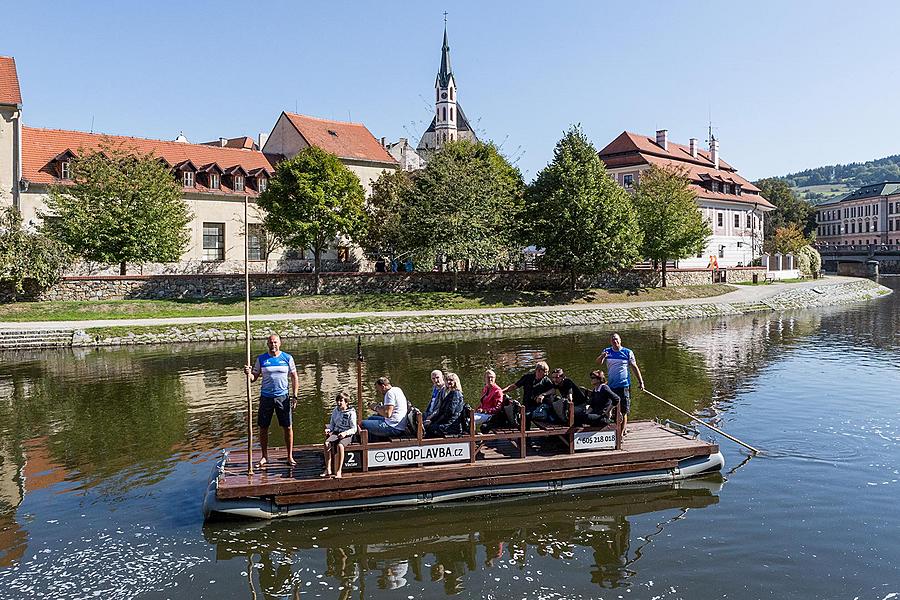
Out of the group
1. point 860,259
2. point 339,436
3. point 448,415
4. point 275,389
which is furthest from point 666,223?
point 860,259

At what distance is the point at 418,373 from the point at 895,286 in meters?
89.4

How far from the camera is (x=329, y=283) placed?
56031mm

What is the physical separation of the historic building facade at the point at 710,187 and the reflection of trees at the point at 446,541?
69931 mm

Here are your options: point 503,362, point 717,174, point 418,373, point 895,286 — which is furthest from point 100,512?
point 895,286

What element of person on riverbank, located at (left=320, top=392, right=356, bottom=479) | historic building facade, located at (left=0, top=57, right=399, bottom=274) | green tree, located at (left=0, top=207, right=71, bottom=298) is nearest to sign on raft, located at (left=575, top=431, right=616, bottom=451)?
person on riverbank, located at (left=320, top=392, right=356, bottom=479)

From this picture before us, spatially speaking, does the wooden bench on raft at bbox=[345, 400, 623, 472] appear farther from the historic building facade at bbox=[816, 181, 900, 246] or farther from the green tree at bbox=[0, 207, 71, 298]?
the historic building facade at bbox=[816, 181, 900, 246]

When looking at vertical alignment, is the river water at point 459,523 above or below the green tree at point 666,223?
below

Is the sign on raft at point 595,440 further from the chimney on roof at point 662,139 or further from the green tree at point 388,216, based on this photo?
the chimney on roof at point 662,139

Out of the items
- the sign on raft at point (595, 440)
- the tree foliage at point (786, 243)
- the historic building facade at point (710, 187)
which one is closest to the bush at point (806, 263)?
the tree foliage at point (786, 243)

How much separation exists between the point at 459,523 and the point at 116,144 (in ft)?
187

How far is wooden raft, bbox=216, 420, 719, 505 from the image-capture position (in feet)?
43.1

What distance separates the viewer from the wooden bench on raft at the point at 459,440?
13.6m

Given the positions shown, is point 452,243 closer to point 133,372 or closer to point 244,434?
point 133,372

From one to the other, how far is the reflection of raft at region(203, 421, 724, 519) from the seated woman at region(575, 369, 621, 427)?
0.25 metres
